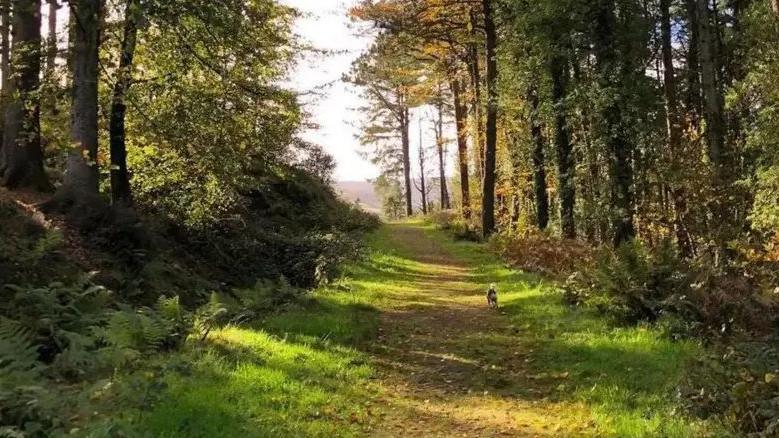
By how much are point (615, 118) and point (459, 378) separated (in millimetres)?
10434

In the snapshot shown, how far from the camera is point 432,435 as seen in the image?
607 cm

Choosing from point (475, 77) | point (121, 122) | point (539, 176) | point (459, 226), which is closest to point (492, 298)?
point (121, 122)

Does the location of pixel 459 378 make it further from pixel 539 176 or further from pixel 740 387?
pixel 539 176

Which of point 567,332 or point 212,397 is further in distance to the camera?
point 567,332

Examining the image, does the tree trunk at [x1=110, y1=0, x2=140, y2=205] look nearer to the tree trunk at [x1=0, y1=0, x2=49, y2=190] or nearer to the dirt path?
the tree trunk at [x1=0, y1=0, x2=49, y2=190]

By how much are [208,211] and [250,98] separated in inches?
121

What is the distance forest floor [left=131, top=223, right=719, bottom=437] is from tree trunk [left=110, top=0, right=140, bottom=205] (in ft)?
18.9

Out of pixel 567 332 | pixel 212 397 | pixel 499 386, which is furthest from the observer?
pixel 567 332

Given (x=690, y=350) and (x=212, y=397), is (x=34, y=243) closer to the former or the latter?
(x=212, y=397)

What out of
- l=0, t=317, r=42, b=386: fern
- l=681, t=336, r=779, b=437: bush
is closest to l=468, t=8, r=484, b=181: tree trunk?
l=681, t=336, r=779, b=437: bush

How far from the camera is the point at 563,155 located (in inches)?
806

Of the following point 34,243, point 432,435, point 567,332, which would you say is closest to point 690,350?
point 567,332

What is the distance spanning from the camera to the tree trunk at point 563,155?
19375 millimetres

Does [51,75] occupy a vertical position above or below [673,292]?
above
